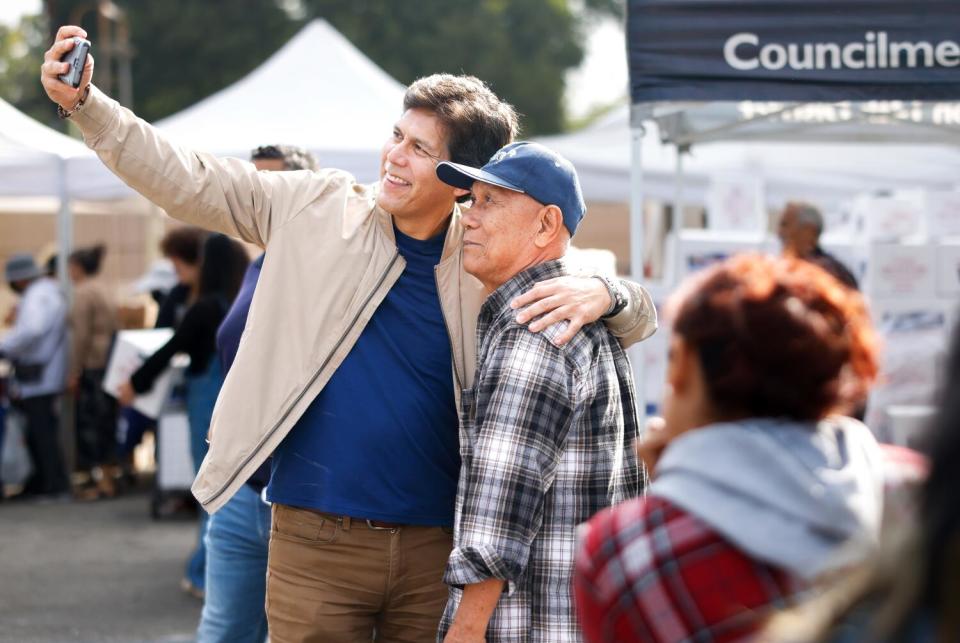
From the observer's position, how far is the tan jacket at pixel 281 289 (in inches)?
106

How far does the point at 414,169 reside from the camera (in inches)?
112

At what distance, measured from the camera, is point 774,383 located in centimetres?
156

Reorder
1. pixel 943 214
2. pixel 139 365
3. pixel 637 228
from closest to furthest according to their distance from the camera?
pixel 637 228, pixel 139 365, pixel 943 214

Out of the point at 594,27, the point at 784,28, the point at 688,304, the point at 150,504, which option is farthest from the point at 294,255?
the point at 594,27

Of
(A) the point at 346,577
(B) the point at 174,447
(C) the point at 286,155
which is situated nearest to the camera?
(A) the point at 346,577

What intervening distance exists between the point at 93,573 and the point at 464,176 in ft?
17.2

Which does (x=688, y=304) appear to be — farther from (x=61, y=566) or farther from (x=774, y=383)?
(x=61, y=566)

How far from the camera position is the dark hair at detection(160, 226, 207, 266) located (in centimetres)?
730

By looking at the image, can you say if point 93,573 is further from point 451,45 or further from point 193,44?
point 451,45

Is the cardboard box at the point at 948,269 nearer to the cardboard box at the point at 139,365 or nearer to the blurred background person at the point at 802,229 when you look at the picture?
the blurred background person at the point at 802,229

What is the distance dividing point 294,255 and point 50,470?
7.41 meters

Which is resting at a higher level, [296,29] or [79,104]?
[296,29]

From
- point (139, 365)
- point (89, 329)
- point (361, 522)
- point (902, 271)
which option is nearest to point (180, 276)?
point (139, 365)

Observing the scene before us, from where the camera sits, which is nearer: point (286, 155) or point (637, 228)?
point (286, 155)
